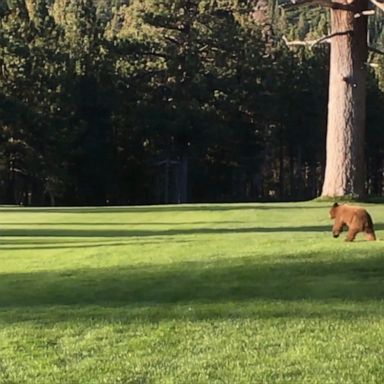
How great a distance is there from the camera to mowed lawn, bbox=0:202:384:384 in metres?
6.07

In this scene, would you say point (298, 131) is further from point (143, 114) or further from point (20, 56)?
point (20, 56)

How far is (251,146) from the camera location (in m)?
61.1

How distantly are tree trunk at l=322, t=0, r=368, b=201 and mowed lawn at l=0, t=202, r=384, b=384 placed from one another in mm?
11136

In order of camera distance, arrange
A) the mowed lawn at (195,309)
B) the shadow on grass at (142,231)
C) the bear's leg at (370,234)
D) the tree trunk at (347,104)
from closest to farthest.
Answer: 1. the mowed lawn at (195,309)
2. the bear's leg at (370,234)
3. the shadow on grass at (142,231)
4. the tree trunk at (347,104)

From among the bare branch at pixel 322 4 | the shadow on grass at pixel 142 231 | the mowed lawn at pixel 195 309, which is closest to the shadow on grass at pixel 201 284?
the mowed lawn at pixel 195 309

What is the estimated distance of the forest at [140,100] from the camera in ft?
172

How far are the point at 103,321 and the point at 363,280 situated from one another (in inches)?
133

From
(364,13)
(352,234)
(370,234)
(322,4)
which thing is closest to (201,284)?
(352,234)

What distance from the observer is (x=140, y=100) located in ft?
182

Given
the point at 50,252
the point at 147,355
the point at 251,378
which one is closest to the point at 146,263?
the point at 50,252

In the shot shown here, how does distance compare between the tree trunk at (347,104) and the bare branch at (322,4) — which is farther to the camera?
the tree trunk at (347,104)

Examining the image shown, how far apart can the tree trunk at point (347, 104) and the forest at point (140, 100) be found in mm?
26819

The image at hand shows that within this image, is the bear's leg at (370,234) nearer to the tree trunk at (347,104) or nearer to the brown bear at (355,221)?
the brown bear at (355,221)

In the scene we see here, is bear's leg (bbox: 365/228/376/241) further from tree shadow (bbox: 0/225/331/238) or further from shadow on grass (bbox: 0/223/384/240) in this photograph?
tree shadow (bbox: 0/225/331/238)
